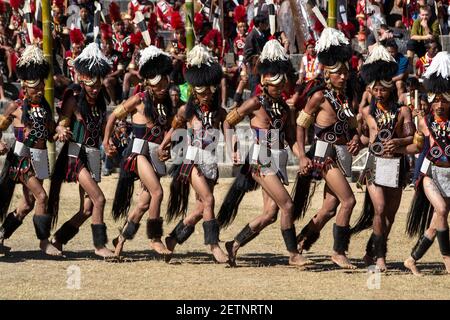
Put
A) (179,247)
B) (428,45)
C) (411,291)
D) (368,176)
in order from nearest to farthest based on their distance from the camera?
(411,291) → (368,176) → (179,247) → (428,45)

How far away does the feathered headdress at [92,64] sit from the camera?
12.0 m

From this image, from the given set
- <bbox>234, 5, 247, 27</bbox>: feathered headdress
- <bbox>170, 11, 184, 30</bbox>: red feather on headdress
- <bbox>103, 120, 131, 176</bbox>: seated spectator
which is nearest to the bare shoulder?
<bbox>103, 120, 131, 176</bbox>: seated spectator

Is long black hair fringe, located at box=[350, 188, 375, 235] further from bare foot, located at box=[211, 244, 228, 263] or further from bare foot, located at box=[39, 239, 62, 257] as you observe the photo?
bare foot, located at box=[39, 239, 62, 257]

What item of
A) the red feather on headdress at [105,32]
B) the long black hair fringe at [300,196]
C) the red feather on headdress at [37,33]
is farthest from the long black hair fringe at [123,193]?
the red feather on headdress at [105,32]

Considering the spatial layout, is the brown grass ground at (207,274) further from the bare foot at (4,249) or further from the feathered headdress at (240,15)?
the feathered headdress at (240,15)

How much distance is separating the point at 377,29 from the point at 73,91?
7.22m

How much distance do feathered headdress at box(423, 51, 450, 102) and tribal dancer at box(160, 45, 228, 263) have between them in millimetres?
1921

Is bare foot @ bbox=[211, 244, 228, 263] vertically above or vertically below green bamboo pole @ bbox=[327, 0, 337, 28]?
below

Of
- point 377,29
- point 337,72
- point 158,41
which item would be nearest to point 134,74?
point 158,41

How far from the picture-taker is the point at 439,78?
10.9 m

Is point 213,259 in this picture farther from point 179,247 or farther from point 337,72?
point 337,72

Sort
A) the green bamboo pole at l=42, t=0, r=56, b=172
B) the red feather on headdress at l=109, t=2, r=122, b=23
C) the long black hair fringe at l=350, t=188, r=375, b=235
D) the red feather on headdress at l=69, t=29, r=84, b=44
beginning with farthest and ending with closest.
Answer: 1. the red feather on headdress at l=109, t=2, r=122, b=23
2. the red feather on headdress at l=69, t=29, r=84, b=44
3. the green bamboo pole at l=42, t=0, r=56, b=172
4. the long black hair fringe at l=350, t=188, r=375, b=235

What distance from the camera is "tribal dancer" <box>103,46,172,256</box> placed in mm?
11898

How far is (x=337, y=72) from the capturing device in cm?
1134
